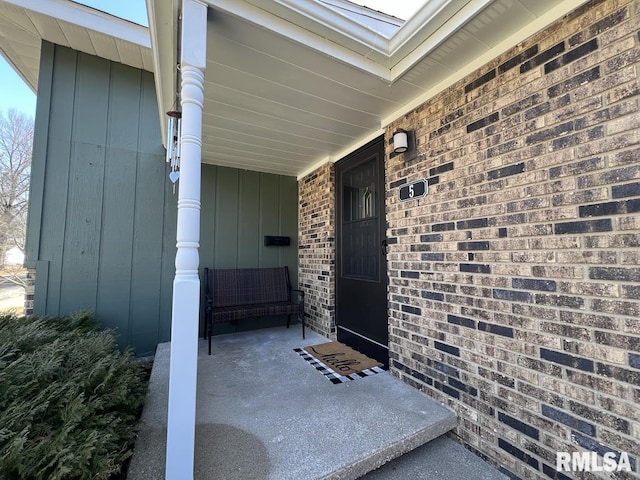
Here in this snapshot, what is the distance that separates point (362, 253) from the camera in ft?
10.9

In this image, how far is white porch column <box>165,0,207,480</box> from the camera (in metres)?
1.34

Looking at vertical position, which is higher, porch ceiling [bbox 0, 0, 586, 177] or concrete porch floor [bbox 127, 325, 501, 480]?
porch ceiling [bbox 0, 0, 586, 177]

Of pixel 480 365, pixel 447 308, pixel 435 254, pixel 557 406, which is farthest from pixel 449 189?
pixel 557 406

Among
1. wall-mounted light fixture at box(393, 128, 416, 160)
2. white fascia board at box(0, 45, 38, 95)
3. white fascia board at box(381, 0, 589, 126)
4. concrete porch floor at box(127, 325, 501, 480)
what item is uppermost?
white fascia board at box(0, 45, 38, 95)

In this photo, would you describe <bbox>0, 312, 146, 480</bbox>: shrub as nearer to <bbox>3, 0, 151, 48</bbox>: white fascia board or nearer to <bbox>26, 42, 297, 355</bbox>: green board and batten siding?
<bbox>26, 42, 297, 355</bbox>: green board and batten siding

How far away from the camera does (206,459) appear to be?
1531mm

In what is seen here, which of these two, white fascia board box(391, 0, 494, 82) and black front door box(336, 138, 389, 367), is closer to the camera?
white fascia board box(391, 0, 494, 82)

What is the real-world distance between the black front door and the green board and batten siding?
1.89 metres

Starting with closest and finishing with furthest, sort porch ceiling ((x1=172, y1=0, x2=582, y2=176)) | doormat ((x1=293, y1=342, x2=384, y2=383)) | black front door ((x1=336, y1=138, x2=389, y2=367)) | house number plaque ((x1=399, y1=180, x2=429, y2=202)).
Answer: porch ceiling ((x1=172, y1=0, x2=582, y2=176))
house number plaque ((x1=399, y1=180, x2=429, y2=202))
doormat ((x1=293, y1=342, x2=384, y2=383))
black front door ((x1=336, y1=138, x2=389, y2=367))

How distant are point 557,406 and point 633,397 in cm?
33

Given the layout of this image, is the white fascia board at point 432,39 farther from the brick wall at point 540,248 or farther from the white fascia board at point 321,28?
the brick wall at point 540,248

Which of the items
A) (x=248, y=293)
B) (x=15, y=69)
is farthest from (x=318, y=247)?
(x=15, y=69)
